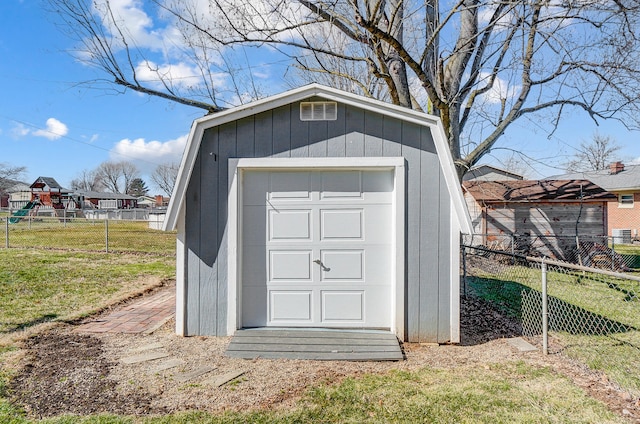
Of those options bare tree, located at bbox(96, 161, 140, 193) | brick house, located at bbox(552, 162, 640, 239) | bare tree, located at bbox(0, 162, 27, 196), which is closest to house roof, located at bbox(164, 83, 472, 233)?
brick house, located at bbox(552, 162, 640, 239)

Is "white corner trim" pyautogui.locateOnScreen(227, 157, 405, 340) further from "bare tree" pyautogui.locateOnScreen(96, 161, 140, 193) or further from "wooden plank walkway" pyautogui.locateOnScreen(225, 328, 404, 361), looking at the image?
"bare tree" pyautogui.locateOnScreen(96, 161, 140, 193)

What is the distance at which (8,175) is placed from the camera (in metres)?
44.8

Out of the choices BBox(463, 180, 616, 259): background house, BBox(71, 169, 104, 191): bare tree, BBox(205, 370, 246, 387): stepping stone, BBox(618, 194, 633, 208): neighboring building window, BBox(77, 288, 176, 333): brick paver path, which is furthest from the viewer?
BBox(71, 169, 104, 191): bare tree

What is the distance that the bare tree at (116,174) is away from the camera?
65.8 meters

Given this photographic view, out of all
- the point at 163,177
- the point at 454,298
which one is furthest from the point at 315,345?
the point at 163,177

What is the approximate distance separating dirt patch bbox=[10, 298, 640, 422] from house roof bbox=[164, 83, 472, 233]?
1494mm

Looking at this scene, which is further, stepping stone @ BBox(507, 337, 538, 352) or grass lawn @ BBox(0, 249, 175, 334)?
grass lawn @ BBox(0, 249, 175, 334)

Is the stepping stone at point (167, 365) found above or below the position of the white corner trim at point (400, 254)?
below

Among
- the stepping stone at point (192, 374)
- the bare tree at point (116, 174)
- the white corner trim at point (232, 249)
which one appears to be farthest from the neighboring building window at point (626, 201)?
the bare tree at point (116, 174)

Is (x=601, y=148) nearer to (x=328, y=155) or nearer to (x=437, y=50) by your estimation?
(x=437, y=50)

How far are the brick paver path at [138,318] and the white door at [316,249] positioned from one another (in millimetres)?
1534

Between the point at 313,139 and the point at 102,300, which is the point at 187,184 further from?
the point at 102,300

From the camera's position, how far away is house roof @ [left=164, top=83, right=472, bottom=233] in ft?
13.7

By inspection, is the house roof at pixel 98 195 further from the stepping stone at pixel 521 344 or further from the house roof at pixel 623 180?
the house roof at pixel 623 180
